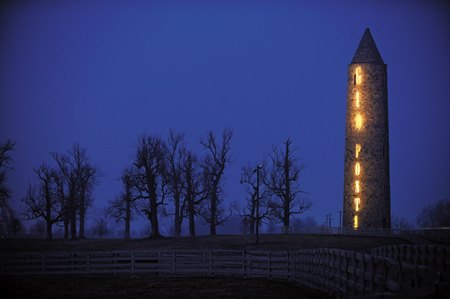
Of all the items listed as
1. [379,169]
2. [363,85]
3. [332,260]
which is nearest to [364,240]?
[379,169]

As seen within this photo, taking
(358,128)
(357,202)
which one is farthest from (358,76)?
(357,202)

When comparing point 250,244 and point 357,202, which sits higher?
point 357,202

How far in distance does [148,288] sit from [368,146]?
50369 millimetres

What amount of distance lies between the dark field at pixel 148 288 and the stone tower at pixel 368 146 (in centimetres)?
4385

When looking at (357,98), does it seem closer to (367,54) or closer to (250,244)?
(367,54)

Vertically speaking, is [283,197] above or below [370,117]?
below

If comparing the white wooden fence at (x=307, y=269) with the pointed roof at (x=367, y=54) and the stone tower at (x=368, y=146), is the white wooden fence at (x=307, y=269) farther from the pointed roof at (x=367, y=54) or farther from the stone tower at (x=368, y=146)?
the pointed roof at (x=367, y=54)

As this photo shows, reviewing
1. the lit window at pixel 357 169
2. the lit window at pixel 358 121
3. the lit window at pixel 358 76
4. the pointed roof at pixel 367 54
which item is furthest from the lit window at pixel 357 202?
the pointed roof at pixel 367 54

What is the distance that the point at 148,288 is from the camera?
32.4m

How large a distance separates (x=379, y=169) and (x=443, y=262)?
56364 millimetres

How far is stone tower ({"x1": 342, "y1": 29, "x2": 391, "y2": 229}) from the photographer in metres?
78.6

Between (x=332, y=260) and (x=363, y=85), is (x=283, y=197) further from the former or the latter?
(x=332, y=260)

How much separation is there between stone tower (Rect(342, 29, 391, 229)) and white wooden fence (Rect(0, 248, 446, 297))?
3873cm

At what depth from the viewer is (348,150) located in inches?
3152
